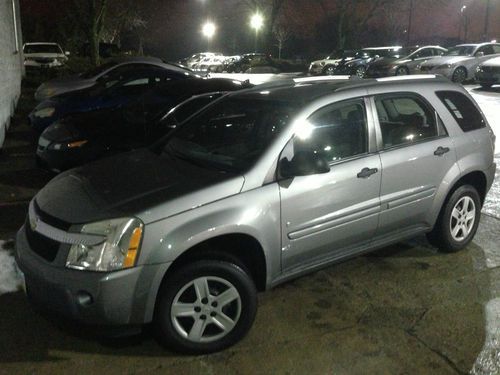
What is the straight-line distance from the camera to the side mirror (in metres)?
3.59

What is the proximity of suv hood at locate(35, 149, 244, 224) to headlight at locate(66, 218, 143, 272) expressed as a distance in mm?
76

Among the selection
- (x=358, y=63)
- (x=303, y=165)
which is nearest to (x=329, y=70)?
(x=358, y=63)

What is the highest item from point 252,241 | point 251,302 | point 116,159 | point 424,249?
point 116,159

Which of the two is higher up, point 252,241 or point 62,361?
point 252,241

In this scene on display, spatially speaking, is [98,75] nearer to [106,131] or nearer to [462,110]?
[106,131]

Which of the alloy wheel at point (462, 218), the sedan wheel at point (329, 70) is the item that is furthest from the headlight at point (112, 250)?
the sedan wheel at point (329, 70)

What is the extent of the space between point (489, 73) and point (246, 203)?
18.3 metres

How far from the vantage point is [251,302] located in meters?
3.46

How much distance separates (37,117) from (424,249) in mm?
7325

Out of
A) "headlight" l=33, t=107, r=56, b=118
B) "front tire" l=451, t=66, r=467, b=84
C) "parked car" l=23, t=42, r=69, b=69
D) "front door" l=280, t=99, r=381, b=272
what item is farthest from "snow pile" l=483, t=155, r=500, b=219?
"parked car" l=23, t=42, r=69, b=69

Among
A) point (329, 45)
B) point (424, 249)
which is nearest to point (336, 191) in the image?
point (424, 249)

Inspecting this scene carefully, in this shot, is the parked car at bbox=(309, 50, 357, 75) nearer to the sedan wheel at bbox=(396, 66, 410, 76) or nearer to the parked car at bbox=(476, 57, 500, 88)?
the sedan wheel at bbox=(396, 66, 410, 76)

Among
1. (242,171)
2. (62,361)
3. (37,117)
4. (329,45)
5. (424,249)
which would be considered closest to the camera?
(62,361)

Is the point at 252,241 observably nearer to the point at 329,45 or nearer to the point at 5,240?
the point at 5,240
